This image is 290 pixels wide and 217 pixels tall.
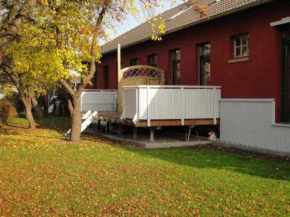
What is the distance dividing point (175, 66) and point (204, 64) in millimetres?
2260

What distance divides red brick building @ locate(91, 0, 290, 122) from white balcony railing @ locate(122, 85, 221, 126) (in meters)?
0.70

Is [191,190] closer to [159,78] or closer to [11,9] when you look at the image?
[11,9]

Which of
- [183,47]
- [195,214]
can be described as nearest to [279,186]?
[195,214]

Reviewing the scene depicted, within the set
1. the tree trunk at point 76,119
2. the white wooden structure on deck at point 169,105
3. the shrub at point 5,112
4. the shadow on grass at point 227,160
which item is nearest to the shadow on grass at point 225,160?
the shadow on grass at point 227,160

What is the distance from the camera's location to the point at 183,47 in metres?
15.8

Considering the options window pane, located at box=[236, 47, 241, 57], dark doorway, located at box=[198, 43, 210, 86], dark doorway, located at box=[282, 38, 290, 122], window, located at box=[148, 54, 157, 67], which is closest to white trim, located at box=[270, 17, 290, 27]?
dark doorway, located at box=[282, 38, 290, 122]

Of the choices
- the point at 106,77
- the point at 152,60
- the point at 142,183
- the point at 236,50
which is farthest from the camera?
the point at 106,77

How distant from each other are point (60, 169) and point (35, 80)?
9670mm

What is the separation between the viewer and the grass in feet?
18.9

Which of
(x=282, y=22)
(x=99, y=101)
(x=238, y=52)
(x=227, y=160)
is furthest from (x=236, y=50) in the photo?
(x=99, y=101)

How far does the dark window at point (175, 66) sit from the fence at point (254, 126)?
3.90 meters

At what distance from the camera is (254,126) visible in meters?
11.5

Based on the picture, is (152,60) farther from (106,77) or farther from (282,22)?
(282,22)

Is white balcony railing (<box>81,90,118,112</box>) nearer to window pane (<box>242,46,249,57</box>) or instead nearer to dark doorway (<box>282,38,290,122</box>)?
window pane (<box>242,46,249,57</box>)
